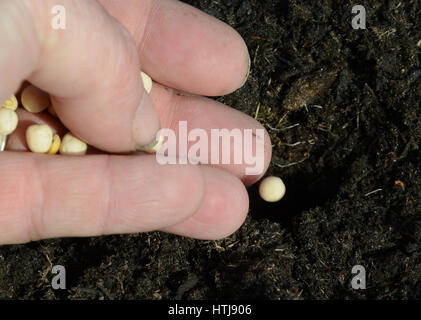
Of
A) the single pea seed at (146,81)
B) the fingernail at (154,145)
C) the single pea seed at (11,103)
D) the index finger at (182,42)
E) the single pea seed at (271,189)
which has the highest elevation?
the index finger at (182,42)

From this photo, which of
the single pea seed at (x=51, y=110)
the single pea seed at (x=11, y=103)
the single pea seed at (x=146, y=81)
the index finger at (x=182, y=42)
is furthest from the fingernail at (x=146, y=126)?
the single pea seed at (x=11, y=103)

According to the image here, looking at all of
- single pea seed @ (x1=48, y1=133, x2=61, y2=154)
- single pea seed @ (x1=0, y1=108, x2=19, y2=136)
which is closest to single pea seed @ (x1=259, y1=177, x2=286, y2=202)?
single pea seed @ (x1=48, y1=133, x2=61, y2=154)

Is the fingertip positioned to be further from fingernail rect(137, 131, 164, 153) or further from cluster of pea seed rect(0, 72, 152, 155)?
cluster of pea seed rect(0, 72, 152, 155)

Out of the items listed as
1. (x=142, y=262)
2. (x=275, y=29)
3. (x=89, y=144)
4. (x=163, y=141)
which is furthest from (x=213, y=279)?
(x=275, y=29)

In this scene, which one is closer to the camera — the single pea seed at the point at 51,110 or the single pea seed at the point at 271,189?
the single pea seed at the point at 51,110

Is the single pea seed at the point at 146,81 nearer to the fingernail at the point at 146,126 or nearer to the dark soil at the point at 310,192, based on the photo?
the fingernail at the point at 146,126

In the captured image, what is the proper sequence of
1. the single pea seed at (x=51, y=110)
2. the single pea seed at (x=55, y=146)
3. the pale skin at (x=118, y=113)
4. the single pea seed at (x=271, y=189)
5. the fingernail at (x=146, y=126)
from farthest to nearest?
the single pea seed at (x=271, y=189) → the single pea seed at (x=51, y=110) → the single pea seed at (x=55, y=146) → the fingernail at (x=146, y=126) → the pale skin at (x=118, y=113)
